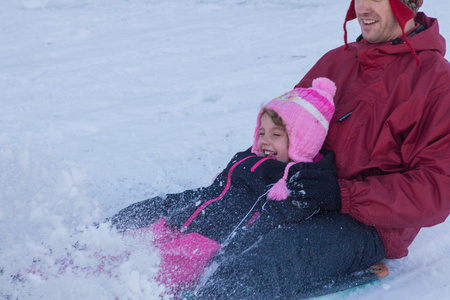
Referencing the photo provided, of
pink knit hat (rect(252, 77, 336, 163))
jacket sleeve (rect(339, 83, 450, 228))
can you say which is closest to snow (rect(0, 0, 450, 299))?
jacket sleeve (rect(339, 83, 450, 228))

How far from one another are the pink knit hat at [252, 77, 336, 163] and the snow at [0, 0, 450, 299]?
0.68m

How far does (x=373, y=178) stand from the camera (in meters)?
2.18

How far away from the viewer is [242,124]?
4.16m

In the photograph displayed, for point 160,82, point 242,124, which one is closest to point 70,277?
point 242,124

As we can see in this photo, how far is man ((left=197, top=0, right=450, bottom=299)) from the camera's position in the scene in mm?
2072

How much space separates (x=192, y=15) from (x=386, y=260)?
5725 mm

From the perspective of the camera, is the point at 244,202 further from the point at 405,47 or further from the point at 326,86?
the point at 405,47

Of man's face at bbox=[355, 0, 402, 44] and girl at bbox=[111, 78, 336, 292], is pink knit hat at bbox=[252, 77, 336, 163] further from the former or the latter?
man's face at bbox=[355, 0, 402, 44]

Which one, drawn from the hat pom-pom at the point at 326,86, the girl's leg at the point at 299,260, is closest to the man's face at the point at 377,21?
the hat pom-pom at the point at 326,86

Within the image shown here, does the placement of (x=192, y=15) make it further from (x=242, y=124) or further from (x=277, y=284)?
(x=277, y=284)

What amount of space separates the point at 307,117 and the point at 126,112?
2404 millimetres

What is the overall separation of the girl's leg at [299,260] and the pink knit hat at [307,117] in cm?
35

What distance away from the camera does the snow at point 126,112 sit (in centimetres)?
229

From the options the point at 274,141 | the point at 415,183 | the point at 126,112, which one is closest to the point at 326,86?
the point at 274,141
